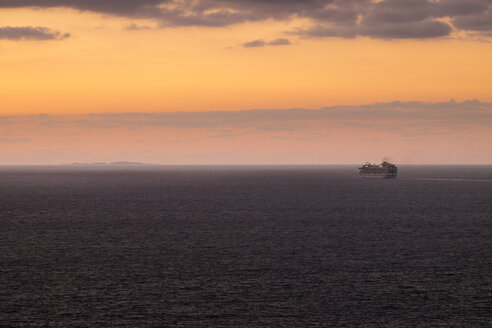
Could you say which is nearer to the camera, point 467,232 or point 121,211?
point 467,232

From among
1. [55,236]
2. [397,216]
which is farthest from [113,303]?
[397,216]

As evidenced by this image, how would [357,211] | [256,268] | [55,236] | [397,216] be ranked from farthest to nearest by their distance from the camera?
[357,211], [397,216], [55,236], [256,268]

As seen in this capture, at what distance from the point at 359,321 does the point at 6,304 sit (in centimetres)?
1883

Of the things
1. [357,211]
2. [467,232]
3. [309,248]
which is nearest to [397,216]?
[357,211]

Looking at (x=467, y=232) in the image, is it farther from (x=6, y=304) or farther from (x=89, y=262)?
(x=6, y=304)

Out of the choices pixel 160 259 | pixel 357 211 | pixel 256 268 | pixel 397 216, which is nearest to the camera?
pixel 256 268

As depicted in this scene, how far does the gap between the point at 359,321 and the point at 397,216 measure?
66.8 meters

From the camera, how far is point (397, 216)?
9631cm

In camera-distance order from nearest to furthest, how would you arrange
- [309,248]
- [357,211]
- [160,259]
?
[160,259] → [309,248] → [357,211]

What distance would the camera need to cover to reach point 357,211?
346ft

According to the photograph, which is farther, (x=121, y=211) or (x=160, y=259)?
(x=121, y=211)

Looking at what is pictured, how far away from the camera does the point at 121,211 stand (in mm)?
106250

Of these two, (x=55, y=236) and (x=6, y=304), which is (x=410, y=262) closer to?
(x=6, y=304)

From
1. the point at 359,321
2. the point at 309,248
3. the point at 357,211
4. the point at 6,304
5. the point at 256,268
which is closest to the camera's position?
the point at 359,321
